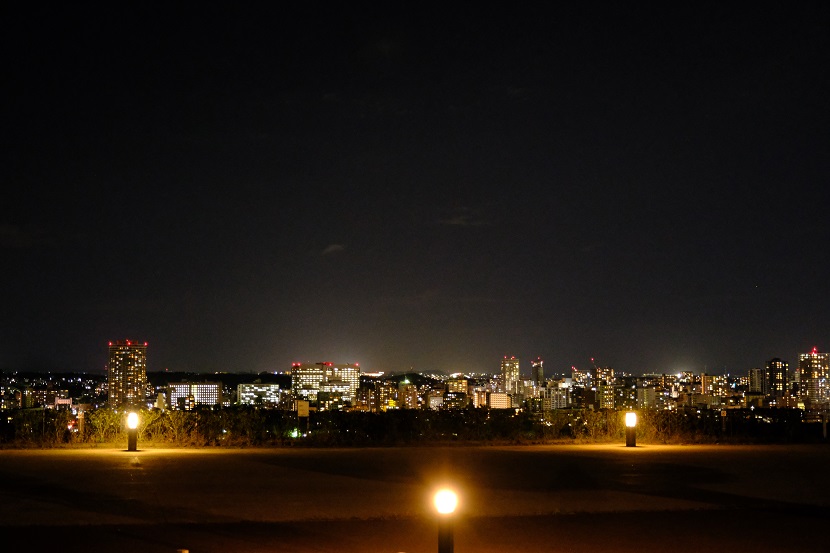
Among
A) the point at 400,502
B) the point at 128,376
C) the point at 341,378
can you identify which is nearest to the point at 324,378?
the point at 341,378

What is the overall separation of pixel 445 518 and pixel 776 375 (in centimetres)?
6745

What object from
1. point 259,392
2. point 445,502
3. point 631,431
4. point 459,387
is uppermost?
point 445,502

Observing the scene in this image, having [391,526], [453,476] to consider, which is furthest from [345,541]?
[453,476]

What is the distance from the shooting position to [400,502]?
37.7ft

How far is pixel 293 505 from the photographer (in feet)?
36.4

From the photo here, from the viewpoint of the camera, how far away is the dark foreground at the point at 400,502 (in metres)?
8.95

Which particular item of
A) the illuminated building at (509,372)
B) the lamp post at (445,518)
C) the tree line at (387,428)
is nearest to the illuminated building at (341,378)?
the illuminated building at (509,372)

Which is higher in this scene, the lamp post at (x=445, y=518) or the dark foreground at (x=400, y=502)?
the lamp post at (x=445, y=518)

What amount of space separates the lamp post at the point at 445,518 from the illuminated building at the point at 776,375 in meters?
62.7

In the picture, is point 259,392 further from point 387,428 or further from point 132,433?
point 132,433

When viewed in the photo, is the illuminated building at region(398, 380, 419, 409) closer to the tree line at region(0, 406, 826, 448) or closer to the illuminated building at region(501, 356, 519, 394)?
the illuminated building at region(501, 356, 519, 394)

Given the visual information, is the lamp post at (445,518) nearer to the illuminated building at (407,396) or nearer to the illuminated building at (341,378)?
the illuminated building at (407,396)

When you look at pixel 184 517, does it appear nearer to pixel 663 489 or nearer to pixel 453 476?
pixel 453 476

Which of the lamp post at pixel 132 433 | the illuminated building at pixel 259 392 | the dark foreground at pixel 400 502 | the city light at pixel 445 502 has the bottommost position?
the illuminated building at pixel 259 392
